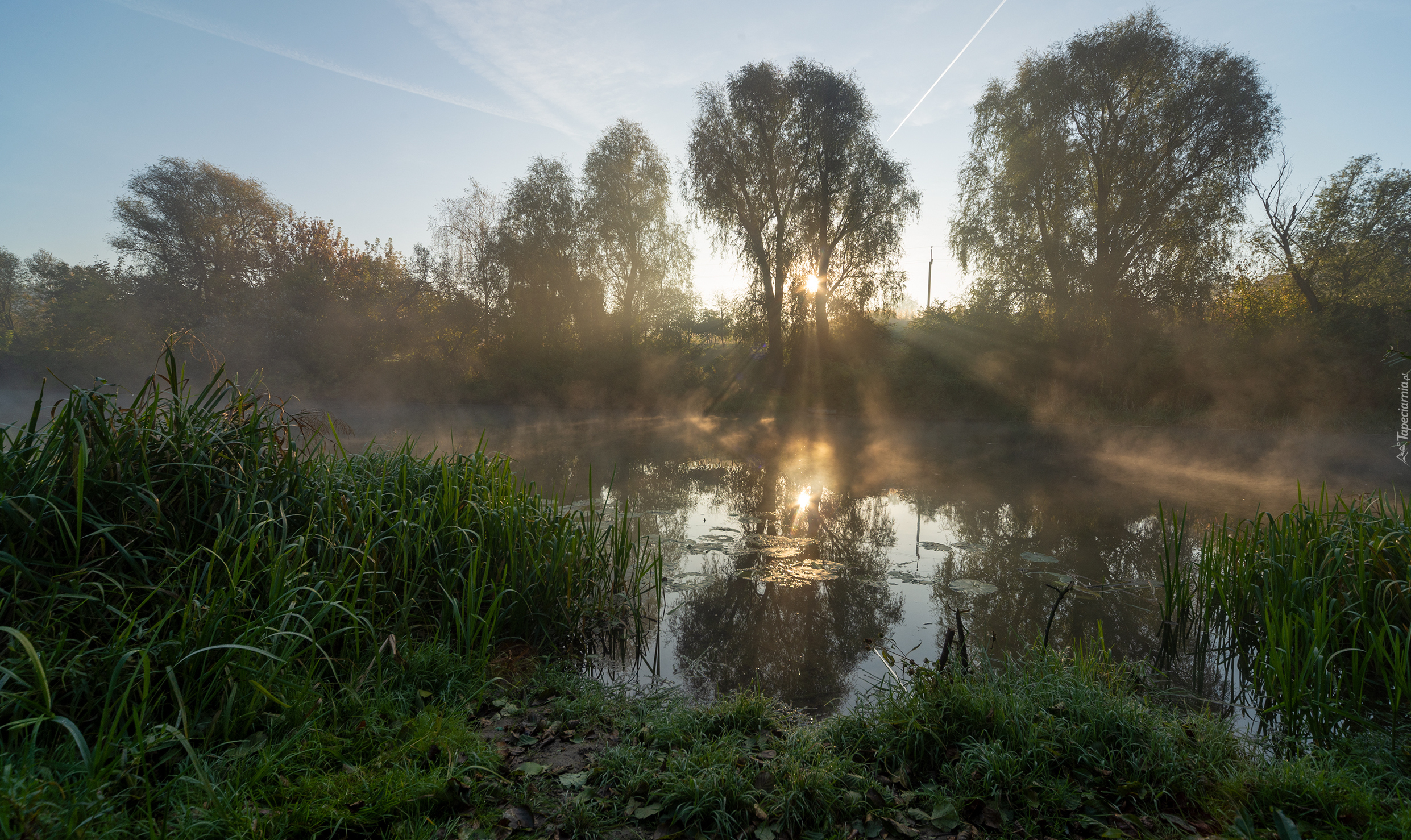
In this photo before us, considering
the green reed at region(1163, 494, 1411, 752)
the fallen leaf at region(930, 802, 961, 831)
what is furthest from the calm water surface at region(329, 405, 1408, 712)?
the fallen leaf at region(930, 802, 961, 831)

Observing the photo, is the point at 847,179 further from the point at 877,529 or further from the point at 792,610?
the point at 792,610

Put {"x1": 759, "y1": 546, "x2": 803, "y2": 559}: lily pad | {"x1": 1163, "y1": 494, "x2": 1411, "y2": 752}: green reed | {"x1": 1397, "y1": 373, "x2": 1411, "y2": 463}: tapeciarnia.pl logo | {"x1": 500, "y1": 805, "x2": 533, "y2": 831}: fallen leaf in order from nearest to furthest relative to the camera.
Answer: {"x1": 500, "y1": 805, "x2": 533, "y2": 831}: fallen leaf, {"x1": 1163, "y1": 494, "x2": 1411, "y2": 752}: green reed, {"x1": 759, "y1": 546, "x2": 803, "y2": 559}: lily pad, {"x1": 1397, "y1": 373, "x2": 1411, "y2": 463}: tapeciarnia.pl logo

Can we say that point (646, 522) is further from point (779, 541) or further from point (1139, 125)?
point (1139, 125)

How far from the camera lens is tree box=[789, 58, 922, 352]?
1936 centimetres

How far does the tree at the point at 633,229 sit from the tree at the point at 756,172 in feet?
16.4

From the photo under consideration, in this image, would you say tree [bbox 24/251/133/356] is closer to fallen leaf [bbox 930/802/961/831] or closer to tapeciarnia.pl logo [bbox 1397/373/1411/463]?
fallen leaf [bbox 930/802/961/831]

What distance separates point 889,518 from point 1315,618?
492 centimetres

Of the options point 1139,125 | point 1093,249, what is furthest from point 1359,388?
point 1139,125

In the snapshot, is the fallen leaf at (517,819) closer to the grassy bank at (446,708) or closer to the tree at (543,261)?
the grassy bank at (446,708)

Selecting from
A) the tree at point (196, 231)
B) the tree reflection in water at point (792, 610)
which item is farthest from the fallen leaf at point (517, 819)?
the tree at point (196, 231)

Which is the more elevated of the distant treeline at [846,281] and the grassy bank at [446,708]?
the distant treeline at [846,281]

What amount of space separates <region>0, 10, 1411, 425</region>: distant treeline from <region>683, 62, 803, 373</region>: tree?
0.08m

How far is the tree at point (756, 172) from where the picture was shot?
19562 mm

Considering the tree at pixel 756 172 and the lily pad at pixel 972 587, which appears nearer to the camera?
the lily pad at pixel 972 587
